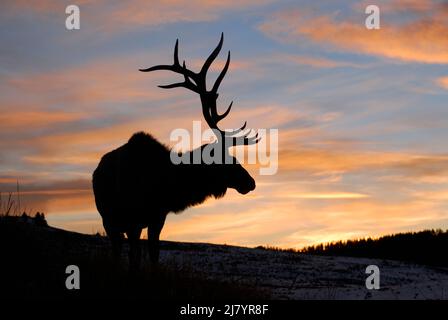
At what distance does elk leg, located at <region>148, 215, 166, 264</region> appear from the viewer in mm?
12070

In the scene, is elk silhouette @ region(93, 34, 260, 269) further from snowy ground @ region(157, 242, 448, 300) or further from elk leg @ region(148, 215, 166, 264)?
snowy ground @ region(157, 242, 448, 300)

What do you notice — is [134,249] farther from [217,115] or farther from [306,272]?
[306,272]

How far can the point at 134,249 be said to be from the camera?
1198 cm

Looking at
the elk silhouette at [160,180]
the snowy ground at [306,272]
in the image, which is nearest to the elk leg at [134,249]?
the elk silhouette at [160,180]

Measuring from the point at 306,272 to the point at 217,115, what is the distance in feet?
16.1

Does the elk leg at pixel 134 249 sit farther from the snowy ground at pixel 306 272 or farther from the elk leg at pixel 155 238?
the snowy ground at pixel 306 272

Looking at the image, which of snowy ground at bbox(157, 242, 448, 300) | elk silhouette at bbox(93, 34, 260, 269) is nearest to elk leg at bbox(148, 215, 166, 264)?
elk silhouette at bbox(93, 34, 260, 269)

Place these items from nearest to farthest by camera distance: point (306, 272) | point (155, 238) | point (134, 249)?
point (134, 249), point (155, 238), point (306, 272)

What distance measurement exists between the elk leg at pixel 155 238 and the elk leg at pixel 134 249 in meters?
0.22

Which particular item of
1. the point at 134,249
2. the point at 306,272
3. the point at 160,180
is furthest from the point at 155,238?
the point at 306,272

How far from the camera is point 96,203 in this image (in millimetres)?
14977
